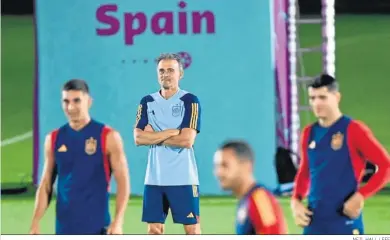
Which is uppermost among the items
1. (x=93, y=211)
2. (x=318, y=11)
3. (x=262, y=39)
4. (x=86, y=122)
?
(x=318, y=11)

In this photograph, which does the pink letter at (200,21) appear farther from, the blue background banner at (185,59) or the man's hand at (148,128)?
the man's hand at (148,128)

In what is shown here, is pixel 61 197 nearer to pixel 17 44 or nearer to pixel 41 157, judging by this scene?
pixel 41 157

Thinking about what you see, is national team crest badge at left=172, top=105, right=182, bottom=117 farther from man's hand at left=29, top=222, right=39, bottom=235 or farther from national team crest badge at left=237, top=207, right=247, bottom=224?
national team crest badge at left=237, top=207, right=247, bottom=224

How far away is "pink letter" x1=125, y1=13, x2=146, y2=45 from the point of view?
33.5ft

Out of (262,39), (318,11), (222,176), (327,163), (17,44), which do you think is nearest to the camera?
(222,176)

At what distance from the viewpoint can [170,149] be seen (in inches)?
313

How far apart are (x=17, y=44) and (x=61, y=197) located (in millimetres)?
15452

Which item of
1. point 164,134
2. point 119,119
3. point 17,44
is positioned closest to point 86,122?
point 164,134

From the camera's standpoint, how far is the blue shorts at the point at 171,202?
26.1 ft

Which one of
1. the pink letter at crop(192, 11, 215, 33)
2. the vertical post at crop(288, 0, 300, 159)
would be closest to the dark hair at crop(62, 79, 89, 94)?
the pink letter at crop(192, 11, 215, 33)

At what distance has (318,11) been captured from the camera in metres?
23.1

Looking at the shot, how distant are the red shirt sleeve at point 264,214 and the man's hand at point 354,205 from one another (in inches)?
49.1

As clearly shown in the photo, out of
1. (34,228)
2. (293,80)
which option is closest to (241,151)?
(34,228)

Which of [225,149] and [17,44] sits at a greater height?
[17,44]
